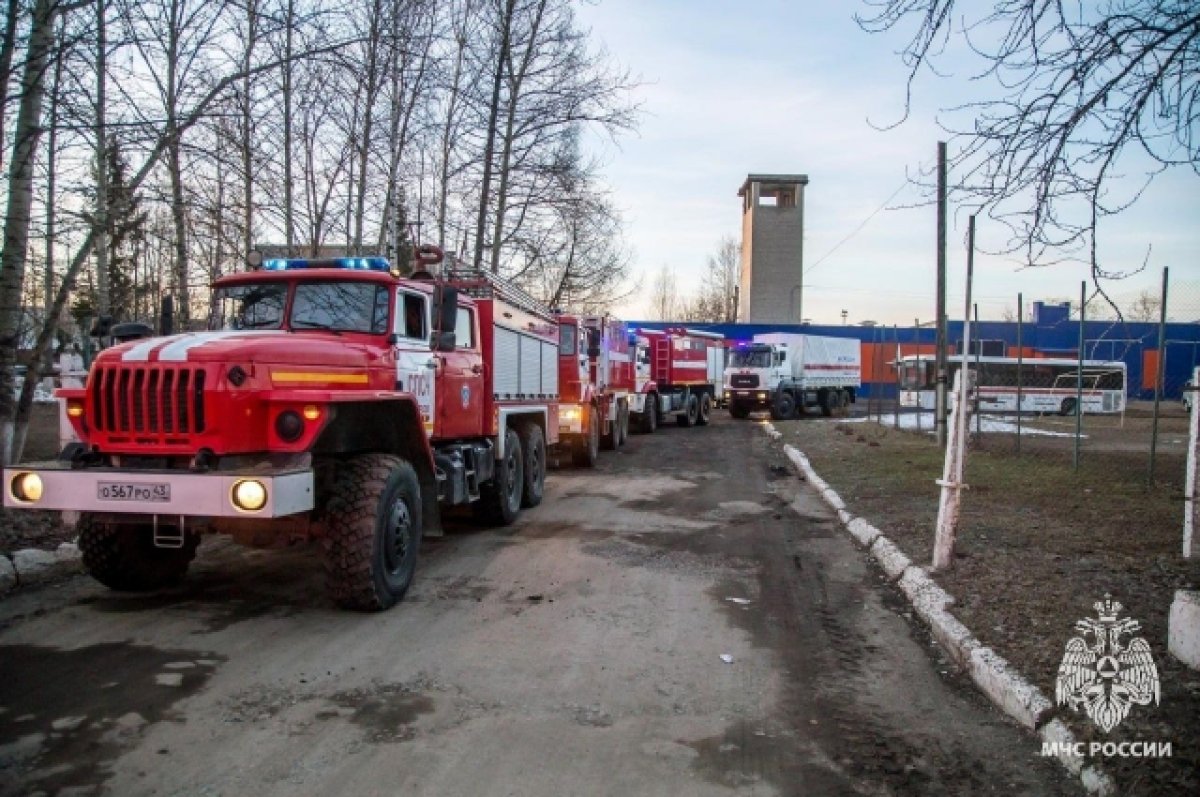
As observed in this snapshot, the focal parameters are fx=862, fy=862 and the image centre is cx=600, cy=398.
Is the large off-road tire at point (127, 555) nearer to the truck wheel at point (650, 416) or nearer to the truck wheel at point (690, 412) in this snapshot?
the truck wheel at point (650, 416)

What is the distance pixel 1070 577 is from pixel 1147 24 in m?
4.03

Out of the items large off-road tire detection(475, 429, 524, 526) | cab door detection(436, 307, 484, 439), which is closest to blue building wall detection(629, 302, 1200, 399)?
large off-road tire detection(475, 429, 524, 526)

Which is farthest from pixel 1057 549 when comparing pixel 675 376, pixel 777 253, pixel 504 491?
pixel 777 253

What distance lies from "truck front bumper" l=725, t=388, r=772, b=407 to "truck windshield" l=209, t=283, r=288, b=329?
2722 centimetres

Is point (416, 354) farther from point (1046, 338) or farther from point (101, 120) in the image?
point (1046, 338)

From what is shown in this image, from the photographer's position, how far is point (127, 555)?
648 centimetres

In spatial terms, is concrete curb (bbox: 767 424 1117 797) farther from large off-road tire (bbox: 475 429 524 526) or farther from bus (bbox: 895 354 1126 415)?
bus (bbox: 895 354 1126 415)

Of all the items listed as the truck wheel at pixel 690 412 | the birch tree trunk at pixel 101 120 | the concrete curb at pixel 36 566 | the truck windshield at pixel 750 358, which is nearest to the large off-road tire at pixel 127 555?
the concrete curb at pixel 36 566

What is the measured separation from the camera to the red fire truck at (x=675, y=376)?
84.8 feet

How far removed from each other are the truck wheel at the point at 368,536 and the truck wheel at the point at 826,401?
32.5 metres

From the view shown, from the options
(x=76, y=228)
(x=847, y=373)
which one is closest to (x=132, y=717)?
(x=76, y=228)

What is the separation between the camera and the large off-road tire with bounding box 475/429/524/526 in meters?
9.84

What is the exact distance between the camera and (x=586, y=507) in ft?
38.3

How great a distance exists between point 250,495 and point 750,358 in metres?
29.5
